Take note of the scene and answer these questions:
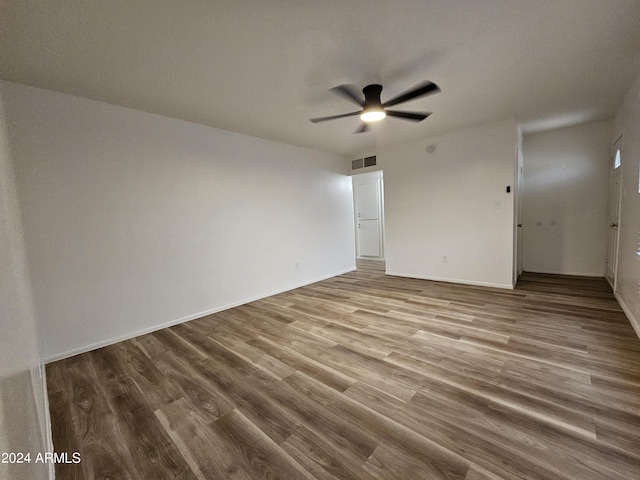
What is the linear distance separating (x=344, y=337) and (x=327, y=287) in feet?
6.66

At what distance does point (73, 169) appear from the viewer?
2572 mm

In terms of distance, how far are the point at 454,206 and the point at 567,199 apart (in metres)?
2.09

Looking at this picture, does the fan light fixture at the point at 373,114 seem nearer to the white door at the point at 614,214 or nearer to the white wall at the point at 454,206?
the white wall at the point at 454,206

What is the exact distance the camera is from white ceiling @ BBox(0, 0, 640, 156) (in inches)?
65.3

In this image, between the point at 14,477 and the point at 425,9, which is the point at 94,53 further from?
the point at 14,477

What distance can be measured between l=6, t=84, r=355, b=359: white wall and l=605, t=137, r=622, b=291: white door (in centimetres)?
466

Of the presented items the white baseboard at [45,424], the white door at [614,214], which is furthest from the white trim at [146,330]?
the white door at [614,214]

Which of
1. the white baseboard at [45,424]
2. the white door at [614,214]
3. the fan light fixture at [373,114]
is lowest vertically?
the white baseboard at [45,424]

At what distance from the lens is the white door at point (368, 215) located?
7.18 m

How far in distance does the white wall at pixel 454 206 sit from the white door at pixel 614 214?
1206mm

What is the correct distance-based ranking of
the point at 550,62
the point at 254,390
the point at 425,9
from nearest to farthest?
the point at 425,9 < the point at 254,390 < the point at 550,62

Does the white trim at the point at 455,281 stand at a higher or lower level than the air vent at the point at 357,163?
lower

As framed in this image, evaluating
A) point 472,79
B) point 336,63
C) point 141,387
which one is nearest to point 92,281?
point 141,387

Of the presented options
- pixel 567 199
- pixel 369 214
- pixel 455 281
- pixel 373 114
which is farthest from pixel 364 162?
pixel 567 199
